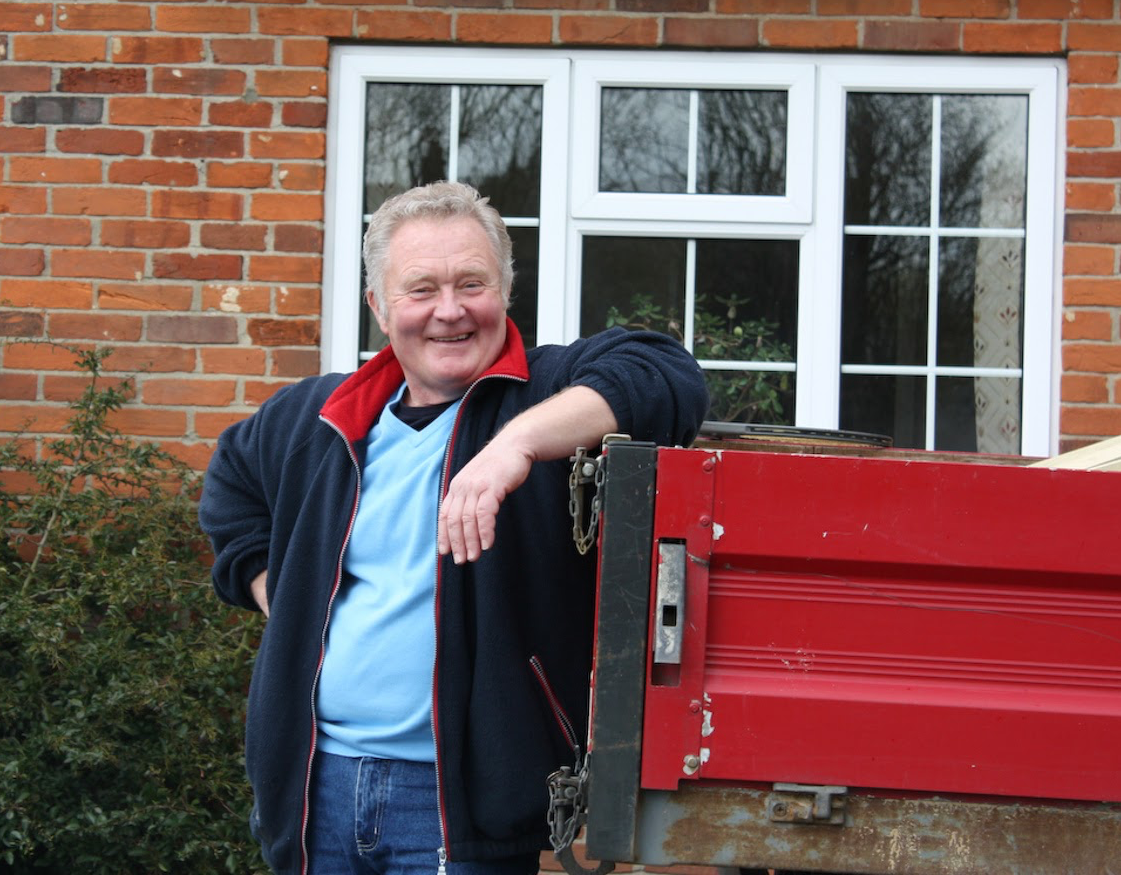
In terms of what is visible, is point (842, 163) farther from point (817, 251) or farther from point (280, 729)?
point (280, 729)

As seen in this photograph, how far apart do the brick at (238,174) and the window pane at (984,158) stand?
2293mm

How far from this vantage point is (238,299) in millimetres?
4316

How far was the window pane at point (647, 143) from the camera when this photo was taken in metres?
4.39

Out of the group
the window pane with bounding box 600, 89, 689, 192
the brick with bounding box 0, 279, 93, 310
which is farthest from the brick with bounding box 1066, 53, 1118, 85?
the brick with bounding box 0, 279, 93, 310

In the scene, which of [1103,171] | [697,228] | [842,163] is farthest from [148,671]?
[1103,171]

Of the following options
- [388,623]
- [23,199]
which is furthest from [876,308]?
Result: [23,199]

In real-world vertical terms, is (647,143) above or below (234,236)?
above

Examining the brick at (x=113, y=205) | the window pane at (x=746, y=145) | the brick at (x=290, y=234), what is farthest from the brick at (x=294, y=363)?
the window pane at (x=746, y=145)

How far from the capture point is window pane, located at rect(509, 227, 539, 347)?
440 cm

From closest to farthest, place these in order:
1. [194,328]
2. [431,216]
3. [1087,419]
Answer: [431,216] < [1087,419] < [194,328]

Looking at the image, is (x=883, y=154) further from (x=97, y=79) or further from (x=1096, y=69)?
(x=97, y=79)

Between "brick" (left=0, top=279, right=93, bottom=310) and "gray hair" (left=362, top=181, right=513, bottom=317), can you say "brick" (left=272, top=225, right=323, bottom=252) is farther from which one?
"gray hair" (left=362, top=181, right=513, bottom=317)

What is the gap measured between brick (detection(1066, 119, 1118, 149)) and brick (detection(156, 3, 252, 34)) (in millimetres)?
2753

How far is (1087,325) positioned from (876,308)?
673mm
